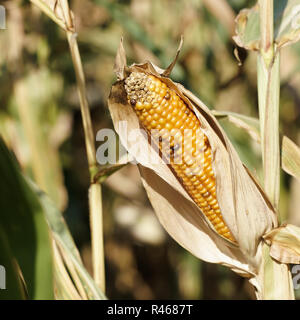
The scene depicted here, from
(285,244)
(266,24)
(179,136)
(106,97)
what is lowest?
(285,244)

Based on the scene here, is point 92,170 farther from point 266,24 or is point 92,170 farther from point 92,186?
point 266,24

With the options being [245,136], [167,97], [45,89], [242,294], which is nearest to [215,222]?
[167,97]

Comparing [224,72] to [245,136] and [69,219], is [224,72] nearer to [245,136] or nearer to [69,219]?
[245,136]

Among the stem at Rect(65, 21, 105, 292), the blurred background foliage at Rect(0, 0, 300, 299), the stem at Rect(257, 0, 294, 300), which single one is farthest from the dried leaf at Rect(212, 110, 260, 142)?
the blurred background foliage at Rect(0, 0, 300, 299)

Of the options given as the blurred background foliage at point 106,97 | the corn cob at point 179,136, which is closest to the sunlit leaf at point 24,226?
the corn cob at point 179,136

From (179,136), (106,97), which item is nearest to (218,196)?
(179,136)

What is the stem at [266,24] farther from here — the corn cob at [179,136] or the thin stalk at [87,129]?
the thin stalk at [87,129]
